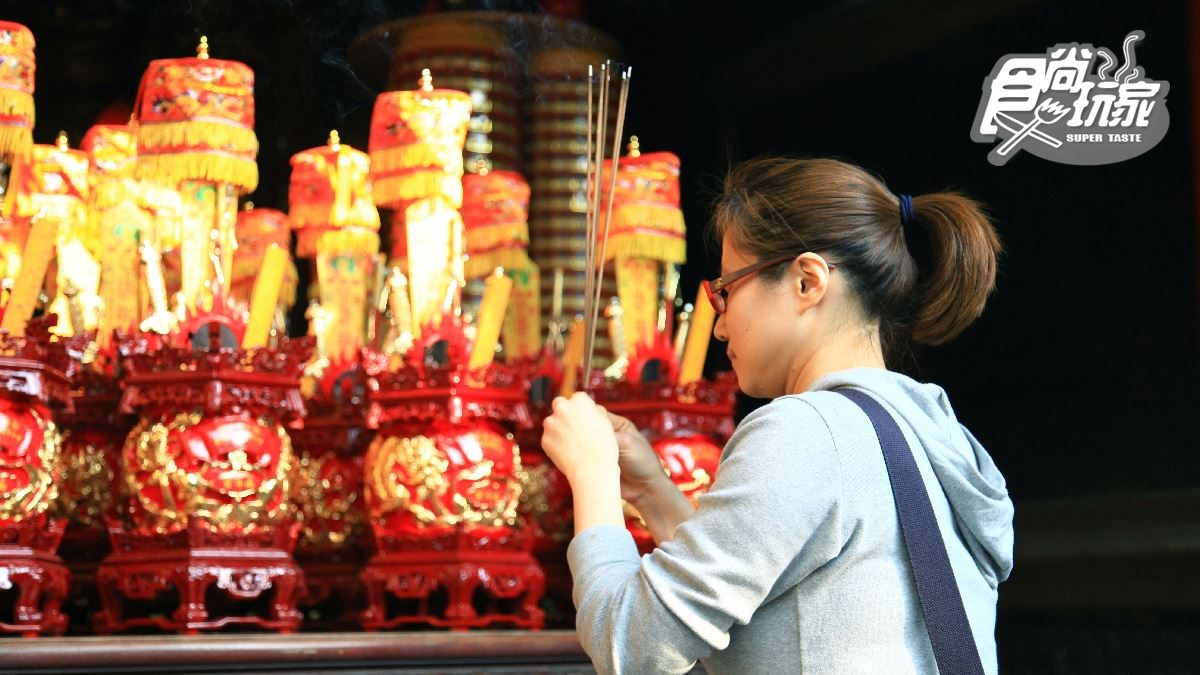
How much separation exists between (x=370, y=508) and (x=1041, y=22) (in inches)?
62.4

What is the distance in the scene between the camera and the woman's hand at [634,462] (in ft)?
4.09

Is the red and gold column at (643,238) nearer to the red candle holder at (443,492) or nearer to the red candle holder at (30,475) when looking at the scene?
the red candle holder at (443,492)

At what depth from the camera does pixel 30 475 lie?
6.29 ft

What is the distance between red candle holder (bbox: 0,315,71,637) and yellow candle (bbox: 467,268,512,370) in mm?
605

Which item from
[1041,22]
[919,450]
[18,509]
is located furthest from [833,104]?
[919,450]

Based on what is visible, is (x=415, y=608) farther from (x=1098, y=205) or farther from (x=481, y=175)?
(x=1098, y=205)

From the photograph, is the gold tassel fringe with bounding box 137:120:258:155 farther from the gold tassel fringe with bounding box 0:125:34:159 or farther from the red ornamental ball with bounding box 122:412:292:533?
the red ornamental ball with bounding box 122:412:292:533

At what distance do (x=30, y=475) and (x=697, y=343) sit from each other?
1.02m

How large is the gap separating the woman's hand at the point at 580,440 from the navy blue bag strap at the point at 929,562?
22cm

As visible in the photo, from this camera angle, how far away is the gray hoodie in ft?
2.99

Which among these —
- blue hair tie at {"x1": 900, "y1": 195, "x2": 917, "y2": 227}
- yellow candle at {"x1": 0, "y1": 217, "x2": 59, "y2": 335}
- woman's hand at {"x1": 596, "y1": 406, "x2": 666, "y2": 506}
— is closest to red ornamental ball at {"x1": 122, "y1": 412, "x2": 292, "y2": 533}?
yellow candle at {"x1": 0, "y1": 217, "x2": 59, "y2": 335}

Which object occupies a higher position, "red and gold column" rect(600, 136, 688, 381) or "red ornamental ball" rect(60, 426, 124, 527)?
"red and gold column" rect(600, 136, 688, 381)

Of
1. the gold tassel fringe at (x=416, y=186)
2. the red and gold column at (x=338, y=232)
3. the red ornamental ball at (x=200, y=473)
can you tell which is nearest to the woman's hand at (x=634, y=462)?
the red ornamental ball at (x=200, y=473)

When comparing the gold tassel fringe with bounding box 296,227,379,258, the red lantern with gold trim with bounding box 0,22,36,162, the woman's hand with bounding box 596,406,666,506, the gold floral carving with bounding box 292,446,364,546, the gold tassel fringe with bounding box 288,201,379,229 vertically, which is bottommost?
the gold floral carving with bounding box 292,446,364,546
